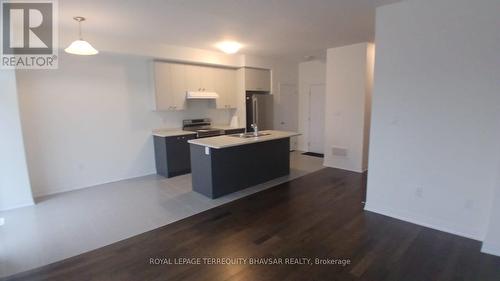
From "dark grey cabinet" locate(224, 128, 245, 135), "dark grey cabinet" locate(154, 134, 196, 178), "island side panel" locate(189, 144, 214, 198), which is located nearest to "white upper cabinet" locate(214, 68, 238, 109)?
"dark grey cabinet" locate(224, 128, 245, 135)

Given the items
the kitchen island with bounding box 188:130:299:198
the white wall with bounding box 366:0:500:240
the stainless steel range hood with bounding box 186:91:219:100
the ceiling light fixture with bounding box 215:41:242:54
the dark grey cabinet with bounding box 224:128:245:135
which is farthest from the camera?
the dark grey cabinet with bounding box 224:128:245:135

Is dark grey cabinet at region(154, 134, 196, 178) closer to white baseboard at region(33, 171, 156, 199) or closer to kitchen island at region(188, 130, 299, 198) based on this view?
white baseboard at region(33, 171, 156, 199)

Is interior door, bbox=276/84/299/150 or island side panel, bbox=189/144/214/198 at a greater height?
interior door, bbox=276/84/299/150

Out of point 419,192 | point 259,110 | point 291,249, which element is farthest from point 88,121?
point 419,192

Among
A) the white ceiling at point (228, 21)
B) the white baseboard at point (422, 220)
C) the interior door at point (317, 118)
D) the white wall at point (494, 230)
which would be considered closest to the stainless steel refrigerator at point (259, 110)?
the interior door at point (317, 118)

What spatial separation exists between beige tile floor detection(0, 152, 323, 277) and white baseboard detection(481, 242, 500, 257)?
2.83 metres

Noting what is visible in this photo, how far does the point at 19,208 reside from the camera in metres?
3.67

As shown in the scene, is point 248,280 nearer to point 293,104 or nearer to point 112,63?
point 112,63

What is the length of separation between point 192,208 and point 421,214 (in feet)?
9.83

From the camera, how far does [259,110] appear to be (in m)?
6.66

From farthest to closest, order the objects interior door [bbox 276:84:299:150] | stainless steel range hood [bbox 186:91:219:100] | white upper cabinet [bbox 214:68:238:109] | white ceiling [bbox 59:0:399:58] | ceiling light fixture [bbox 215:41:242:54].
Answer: interior door [bbox 276:84:299:150], white upper cabinet [bbox 214:68:238:109], stainless steel range hood [bbox 186:91:219:100], ceiling light fixture [bbox 215:41:242:54], white ceiling [bbox 59:0:399:58]

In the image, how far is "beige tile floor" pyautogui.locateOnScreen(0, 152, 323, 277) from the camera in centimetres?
258

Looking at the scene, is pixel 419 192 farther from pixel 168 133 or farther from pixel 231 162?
pixel 168 133

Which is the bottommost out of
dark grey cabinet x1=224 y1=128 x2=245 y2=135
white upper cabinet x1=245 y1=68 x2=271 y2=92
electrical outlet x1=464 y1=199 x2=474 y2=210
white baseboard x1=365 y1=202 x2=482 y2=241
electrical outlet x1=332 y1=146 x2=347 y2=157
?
white baseboard x1=365 y1=202 x2=482 y2=241
